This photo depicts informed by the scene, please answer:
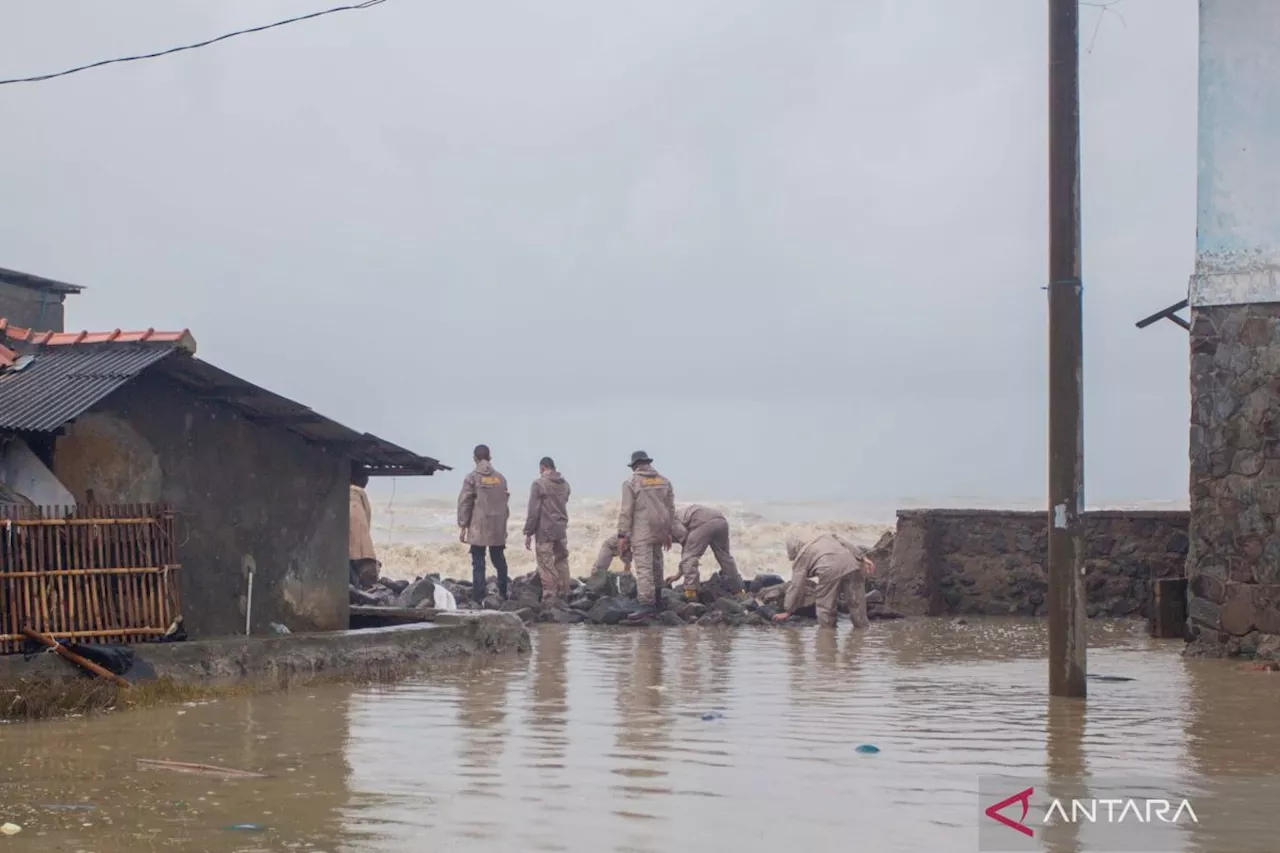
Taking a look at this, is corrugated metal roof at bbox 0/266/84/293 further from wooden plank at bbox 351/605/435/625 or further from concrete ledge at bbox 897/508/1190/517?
concrete ledge at bbox 897/508/1190/517

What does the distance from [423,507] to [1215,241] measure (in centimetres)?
6238

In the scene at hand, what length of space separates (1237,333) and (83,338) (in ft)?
34.0

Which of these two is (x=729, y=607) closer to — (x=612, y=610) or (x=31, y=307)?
(x=612, y=610)

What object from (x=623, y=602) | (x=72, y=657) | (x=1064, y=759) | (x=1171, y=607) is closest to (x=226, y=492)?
(x=72, y=657)

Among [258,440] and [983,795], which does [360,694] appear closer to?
[258,440]

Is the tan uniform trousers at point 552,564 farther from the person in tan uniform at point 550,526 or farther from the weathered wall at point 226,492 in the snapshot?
the weathered wall at point 226,492

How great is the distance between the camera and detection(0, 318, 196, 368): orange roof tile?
12.7 meters

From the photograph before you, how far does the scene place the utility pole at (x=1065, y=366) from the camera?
11273mm

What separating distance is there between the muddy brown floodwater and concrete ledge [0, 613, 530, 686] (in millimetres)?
607

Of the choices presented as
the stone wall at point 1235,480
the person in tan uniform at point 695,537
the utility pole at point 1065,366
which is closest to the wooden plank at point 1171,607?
the stone wall at point 1235,480

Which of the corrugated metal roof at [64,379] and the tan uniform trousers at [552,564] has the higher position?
the corrugated metal roof at [64,379]

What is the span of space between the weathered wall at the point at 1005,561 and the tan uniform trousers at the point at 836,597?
2237mm

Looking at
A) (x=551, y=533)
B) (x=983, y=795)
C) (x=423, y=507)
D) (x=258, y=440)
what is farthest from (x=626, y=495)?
(x=423, y=507)

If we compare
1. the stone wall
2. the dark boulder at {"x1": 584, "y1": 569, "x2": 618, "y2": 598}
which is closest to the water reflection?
the stone wall
